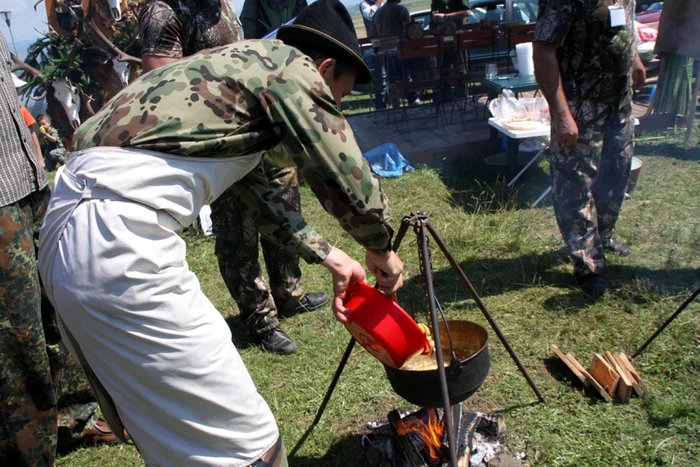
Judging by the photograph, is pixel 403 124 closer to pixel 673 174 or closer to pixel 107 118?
pixel 673 174

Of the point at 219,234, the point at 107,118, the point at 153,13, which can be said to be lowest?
the point at 219,234

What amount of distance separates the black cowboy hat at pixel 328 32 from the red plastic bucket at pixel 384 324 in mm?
831

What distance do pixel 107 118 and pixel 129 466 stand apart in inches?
77.6

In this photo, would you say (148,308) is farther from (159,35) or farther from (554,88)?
(554,88)

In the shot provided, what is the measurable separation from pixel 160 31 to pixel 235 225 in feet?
3.76

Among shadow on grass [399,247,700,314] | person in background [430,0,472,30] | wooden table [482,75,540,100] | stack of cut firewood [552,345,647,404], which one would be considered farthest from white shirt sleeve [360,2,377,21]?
stack of cut firewood [552,345,647,404]

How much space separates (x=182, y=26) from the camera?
311 centimetres

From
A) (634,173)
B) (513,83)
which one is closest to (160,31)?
(634,173)

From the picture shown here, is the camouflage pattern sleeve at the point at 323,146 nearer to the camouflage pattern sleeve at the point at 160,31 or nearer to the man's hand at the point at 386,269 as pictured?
the man's hand at the point at 386,269

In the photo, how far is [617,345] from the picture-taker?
3.30 metres

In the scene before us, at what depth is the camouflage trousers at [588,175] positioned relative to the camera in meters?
3.77

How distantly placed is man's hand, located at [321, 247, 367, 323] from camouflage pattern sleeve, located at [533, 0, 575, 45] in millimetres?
2280

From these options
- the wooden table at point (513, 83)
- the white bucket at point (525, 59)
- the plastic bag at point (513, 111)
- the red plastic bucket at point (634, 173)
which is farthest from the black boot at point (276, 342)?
the white bucket at point (525, 59)

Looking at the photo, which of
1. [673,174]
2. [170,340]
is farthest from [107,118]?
[673,174]
